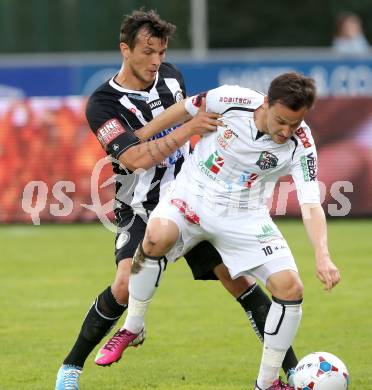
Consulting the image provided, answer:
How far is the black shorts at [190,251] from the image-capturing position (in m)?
6.97

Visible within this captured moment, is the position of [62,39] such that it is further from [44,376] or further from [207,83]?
[44,376]

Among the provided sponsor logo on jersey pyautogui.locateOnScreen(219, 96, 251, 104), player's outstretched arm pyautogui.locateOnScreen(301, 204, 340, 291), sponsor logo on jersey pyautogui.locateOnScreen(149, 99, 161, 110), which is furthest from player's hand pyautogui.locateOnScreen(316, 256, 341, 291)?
sponsor logo on jersey pyautogui.locateOnScreen(149, 99, 161, 110)

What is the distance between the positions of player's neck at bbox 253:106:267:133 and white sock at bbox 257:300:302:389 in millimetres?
988

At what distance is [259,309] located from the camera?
702 centimetres

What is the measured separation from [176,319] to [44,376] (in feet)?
7.41

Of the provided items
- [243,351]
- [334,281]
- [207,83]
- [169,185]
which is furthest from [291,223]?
[334,281]

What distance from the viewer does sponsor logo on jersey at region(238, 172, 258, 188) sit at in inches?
259

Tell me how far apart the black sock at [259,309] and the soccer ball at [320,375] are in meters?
0.32

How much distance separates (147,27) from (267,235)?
1.62 meters

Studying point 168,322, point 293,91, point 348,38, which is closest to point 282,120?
point 293,91

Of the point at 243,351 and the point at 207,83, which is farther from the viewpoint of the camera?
the point at 207,83

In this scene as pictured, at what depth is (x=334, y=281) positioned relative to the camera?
6074mm

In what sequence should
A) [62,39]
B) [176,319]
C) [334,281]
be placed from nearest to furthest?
[334,281]
[176,319]
[62,39]

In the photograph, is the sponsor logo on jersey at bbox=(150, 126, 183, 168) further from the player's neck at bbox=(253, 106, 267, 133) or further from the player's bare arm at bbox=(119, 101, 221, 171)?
the player's neck at bbox=(253, 106, 267, 133)
